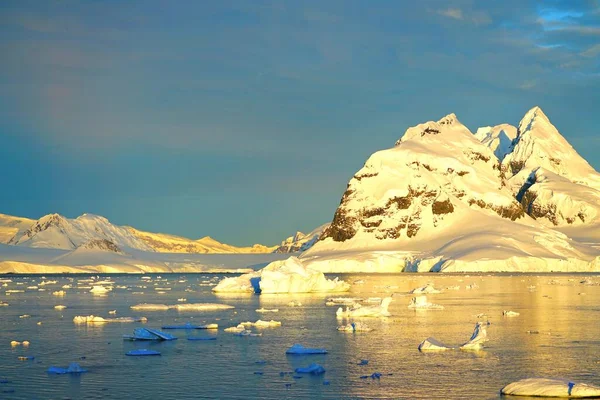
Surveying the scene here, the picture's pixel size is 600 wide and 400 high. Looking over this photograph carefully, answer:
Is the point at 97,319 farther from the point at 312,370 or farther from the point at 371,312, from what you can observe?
the point at 312,370

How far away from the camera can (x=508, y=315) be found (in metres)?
48.6

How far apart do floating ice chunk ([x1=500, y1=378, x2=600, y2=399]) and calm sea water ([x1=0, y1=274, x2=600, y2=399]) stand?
0.67 metres

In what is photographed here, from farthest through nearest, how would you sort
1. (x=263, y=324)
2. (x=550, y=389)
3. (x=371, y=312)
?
(x=371, y=312) < (x=263, y=324) < (x=550, y=389)

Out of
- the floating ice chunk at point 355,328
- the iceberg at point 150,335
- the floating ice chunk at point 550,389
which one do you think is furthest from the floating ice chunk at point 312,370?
the floating ice chunk at point 355,328

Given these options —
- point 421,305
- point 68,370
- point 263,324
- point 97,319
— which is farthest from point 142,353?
point 421,305

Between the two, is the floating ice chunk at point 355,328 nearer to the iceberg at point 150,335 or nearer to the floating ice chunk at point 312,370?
the iceberg at point 150,335

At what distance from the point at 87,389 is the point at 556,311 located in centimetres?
3511

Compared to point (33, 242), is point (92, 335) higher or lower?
lower

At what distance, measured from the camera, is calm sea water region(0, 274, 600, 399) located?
24.9m

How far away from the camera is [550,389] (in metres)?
23.5

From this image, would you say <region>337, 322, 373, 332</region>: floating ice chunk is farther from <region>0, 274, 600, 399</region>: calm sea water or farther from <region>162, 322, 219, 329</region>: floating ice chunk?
<region>162, 322, 219, 329</region>: floating ice chunk

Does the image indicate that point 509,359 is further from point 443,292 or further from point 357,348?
point 443,292

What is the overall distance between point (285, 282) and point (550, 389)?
5587 cm

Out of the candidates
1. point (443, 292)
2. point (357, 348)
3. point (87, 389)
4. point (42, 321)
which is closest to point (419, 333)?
point (357, 348)
